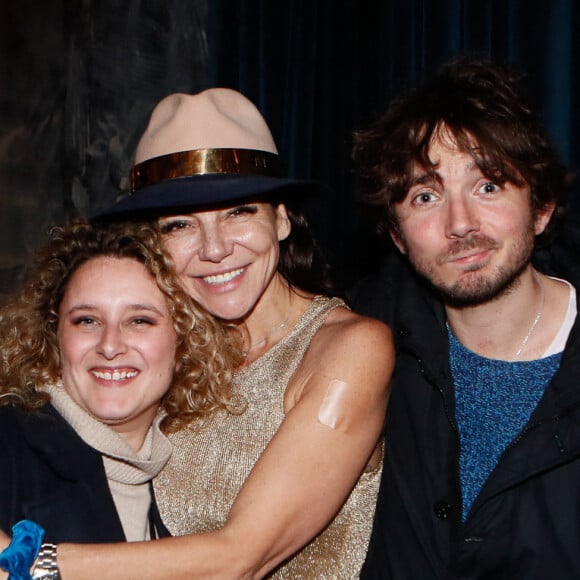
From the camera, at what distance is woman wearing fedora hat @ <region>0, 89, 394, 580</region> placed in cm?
162

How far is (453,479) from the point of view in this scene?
5.98 ft

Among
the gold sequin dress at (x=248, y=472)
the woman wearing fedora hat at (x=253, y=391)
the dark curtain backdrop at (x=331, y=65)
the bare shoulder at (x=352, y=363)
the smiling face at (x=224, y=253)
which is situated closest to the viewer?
the woman wearing fedora hat at (x=253, y=391)

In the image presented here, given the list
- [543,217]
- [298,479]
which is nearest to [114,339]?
[298,479]

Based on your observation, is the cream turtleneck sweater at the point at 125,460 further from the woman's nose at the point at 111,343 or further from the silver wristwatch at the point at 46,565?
the silver wristwatch at the point at 46,565

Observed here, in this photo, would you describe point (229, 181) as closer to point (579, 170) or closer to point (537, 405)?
point (537, 405)

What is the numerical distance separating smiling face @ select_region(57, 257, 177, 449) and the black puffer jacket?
2.02 feet

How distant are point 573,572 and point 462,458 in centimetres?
35

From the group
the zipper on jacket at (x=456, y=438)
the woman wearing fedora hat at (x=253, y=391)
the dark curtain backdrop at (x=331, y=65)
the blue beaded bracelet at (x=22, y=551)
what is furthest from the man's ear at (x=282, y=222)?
the blue beaded bracelet at (x=22, y=551)

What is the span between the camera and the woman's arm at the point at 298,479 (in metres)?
1.56

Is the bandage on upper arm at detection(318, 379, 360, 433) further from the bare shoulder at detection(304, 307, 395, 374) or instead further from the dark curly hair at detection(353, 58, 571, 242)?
the dark curly hair at detection(353, 58, 571, 242)

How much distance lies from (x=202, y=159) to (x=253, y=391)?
1.95ft

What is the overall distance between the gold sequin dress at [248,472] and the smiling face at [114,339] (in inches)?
7.0

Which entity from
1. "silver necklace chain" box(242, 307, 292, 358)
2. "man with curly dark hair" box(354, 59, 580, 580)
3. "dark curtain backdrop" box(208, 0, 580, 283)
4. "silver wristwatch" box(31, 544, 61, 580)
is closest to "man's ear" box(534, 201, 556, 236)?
"man with curly dark hair" box(354, 59, 580, 580)

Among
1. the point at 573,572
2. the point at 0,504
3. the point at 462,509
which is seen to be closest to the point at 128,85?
the point at 0,504
